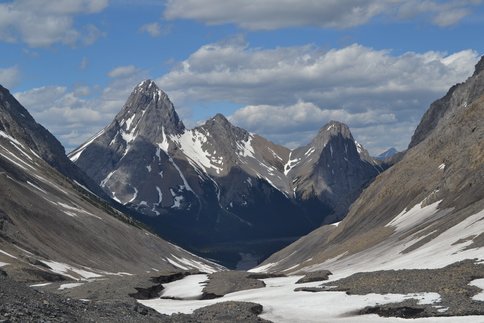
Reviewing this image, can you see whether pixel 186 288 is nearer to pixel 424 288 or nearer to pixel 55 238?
pixel 424 288

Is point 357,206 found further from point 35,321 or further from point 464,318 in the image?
point 35,321

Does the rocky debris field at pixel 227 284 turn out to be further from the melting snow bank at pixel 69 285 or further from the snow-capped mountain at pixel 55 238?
the snow-capped mountain at pixel 55 238

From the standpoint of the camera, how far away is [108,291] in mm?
67750

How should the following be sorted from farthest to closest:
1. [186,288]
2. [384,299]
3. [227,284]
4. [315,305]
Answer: [186,288] < [227,284] < [315,305] < [384,299]

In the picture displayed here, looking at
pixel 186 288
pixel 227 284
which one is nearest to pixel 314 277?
pixel 227 284

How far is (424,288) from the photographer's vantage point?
50844mm

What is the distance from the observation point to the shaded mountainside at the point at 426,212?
81625mm

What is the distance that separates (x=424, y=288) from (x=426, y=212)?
77389 millimetres

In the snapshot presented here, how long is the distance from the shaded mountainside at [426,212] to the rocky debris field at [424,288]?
8.21 metres

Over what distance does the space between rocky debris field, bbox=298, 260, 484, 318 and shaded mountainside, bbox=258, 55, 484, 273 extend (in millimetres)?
8208

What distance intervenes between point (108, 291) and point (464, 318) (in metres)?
35.7

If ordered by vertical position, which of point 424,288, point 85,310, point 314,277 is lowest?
point 314,277

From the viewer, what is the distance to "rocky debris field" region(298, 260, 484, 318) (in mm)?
45344

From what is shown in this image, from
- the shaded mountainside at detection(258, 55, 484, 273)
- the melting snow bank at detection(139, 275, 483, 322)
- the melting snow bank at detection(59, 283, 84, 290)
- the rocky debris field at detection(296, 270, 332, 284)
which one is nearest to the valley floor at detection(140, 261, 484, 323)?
the melting snow bank at detection(139, 275, 483, 322)
